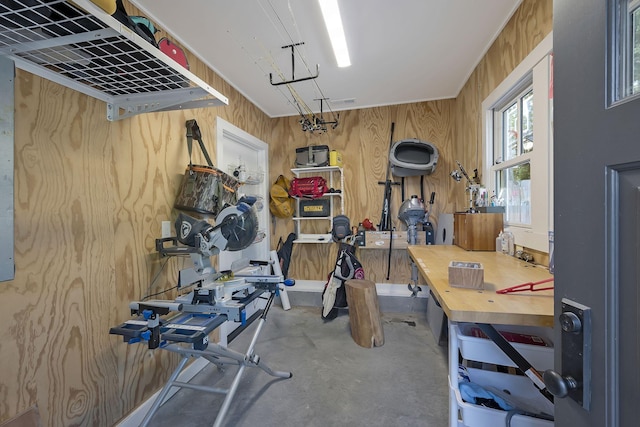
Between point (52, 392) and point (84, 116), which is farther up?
point (84, 116)

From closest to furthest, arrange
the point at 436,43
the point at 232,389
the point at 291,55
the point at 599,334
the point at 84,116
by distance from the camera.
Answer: the point at 599,334 < the point at 84,116 < the point at 232,389 < the point at 436,43 < the point at 291,55

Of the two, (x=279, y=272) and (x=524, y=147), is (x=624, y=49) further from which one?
(x=279, y=272)

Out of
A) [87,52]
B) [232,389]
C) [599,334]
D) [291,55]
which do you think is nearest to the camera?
[599,334]

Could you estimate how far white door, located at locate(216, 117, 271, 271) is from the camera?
8.86 ft

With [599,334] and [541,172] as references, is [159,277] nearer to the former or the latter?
[599,334]

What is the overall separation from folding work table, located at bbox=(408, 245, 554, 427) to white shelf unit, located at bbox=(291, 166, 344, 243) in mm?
2060

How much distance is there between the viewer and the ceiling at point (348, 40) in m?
1.80

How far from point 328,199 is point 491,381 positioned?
2.67 metres

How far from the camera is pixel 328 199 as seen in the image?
3561 millimetres

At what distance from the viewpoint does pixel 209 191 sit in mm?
1994

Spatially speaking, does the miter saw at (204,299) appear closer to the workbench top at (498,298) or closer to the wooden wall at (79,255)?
the wooden wall at (79,255)

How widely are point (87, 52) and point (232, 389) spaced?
189 centimetres

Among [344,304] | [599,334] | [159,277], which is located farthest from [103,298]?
[344,304]

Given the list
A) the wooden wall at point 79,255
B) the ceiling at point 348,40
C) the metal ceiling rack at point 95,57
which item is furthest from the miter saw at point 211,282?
the ceiling at point 348,40
